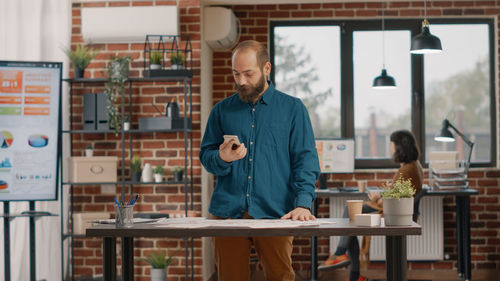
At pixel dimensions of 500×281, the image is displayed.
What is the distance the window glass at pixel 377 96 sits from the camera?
589 cm

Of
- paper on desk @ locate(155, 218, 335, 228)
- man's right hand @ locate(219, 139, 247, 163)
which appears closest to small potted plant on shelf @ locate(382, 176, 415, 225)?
paper on desk @ locate(155, 218, 335, 228)

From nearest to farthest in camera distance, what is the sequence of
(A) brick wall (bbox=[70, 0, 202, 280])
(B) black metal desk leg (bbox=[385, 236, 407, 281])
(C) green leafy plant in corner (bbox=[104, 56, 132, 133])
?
(B) black metal desk leg (bbox=[385, 236, 407, 281]) → (C) green leafy plant in corner (bbox=[104, 56, 132, 133]) → (A) brick wall (bbox=[70, 0, 202, 280])

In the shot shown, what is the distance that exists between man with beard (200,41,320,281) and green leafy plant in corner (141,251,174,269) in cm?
221

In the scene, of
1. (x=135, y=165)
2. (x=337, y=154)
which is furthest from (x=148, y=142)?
(x=337, y=154)

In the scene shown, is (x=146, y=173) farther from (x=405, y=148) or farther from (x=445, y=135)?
(x=445, y=135)

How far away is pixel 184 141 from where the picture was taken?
4797 mm

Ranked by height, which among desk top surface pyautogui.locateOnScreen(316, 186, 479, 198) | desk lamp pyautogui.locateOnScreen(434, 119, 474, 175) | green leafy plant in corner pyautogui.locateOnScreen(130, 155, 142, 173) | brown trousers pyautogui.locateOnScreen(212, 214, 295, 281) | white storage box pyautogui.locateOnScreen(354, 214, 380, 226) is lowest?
brown trousers pyautogui.locateOnScreen(212, 214, 295, 281)

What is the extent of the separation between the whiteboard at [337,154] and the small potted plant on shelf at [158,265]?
5.50 feet

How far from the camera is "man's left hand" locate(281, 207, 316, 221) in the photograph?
250cm

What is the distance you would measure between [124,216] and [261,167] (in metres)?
0.58

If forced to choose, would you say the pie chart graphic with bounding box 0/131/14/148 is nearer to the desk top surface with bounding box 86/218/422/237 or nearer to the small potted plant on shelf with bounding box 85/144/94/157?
the small potted plant on shelf with bounding box 85/144/94/157

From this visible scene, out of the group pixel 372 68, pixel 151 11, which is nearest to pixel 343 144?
pixel 372 68

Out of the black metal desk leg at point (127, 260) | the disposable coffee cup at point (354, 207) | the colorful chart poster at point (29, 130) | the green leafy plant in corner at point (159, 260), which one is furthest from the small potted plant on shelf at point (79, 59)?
the disposable coffee cup at point (354, 207)

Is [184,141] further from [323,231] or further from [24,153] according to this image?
[323,231]
